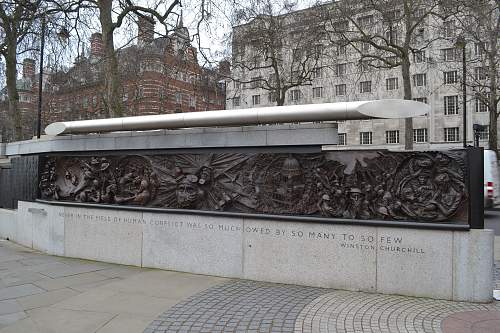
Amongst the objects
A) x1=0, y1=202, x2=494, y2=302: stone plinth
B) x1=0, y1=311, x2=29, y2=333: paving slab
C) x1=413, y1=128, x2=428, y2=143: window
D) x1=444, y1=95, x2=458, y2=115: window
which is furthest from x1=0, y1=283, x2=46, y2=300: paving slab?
x1=444, y1=95, x2=458, y2=115: window

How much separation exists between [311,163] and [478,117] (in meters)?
49.9

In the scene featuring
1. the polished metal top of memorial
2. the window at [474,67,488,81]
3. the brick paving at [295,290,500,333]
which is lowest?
the brick paving at [295,290,500,333]

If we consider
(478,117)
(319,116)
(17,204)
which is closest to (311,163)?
(319,116)

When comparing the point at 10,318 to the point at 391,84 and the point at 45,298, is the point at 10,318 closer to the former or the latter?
the point at 45,298

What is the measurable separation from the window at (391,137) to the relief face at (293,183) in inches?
1928

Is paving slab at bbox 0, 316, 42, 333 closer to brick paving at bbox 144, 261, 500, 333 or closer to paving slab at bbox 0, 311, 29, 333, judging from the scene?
paving slab at bbox 0, 311, 29, 333

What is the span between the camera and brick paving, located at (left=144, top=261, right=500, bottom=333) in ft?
16.4

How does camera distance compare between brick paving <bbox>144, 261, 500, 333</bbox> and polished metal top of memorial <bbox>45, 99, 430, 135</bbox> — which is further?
polished metal top of memorial <bbox>45, 99, 430, 135</bbox>

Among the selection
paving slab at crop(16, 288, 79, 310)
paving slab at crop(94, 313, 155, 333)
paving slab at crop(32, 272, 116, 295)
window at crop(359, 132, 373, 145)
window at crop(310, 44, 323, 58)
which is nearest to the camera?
paving slab at crop(94, 313, 155, 333)

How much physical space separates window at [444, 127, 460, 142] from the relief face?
4982cm

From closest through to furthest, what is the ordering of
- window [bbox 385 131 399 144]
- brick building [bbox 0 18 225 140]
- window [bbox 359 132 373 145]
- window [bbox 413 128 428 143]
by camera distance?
1. brick building [bbox 0 18 225 140]
2. window [bbox 413 128 428 143]
3. window [bbox 385 131 399 144]
4. window [bbox 359 132 373 145]

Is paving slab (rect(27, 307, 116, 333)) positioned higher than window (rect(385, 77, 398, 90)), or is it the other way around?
window (rect(385, 77, 398, 90))

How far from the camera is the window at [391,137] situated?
172 ft

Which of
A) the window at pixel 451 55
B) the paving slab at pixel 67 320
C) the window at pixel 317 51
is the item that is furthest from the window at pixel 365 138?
the paving slab at pixel 67 320
